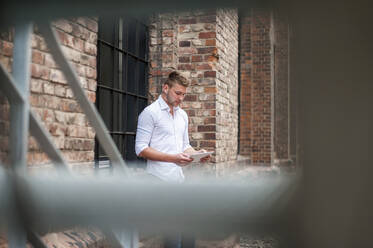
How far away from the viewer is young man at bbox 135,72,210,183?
278 centimetres

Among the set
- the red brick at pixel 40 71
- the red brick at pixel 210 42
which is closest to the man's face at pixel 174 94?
the red brick at pixel 40 71

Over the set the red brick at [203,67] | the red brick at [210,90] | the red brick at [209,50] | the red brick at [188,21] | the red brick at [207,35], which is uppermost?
the red brick at [188,21]

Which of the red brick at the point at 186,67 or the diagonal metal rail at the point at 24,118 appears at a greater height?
the red brick at the point at 186,67

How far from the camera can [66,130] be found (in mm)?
2180

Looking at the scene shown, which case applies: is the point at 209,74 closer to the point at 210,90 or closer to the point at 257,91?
the point at 210,90

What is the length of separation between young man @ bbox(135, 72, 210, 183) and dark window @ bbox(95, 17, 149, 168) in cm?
60

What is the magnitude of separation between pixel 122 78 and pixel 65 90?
1.56m

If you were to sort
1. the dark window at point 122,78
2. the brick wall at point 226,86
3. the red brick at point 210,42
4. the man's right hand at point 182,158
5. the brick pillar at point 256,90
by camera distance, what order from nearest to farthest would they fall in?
the man's right hand at point 182,158 < the dark window at point 122,78 < the red brick at point 210,42 < the brick wall at point 226,86 < the brick pillar at point 256,90

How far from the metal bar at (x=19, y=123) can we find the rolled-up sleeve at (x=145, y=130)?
1.95 meters

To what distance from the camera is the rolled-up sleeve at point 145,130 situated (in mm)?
2824

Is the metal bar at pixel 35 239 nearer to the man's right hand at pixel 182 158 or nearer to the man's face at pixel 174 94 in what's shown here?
the man's right hand at pixel 182 158

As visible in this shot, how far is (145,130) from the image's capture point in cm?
285

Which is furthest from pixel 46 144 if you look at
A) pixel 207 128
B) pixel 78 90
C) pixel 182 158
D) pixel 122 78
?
pixel 207 128

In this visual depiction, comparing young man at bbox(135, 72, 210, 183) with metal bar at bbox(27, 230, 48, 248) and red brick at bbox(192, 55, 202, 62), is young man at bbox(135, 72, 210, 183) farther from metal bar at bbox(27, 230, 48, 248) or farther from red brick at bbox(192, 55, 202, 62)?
metal bar at bbox(27, 230, 48, 248)
